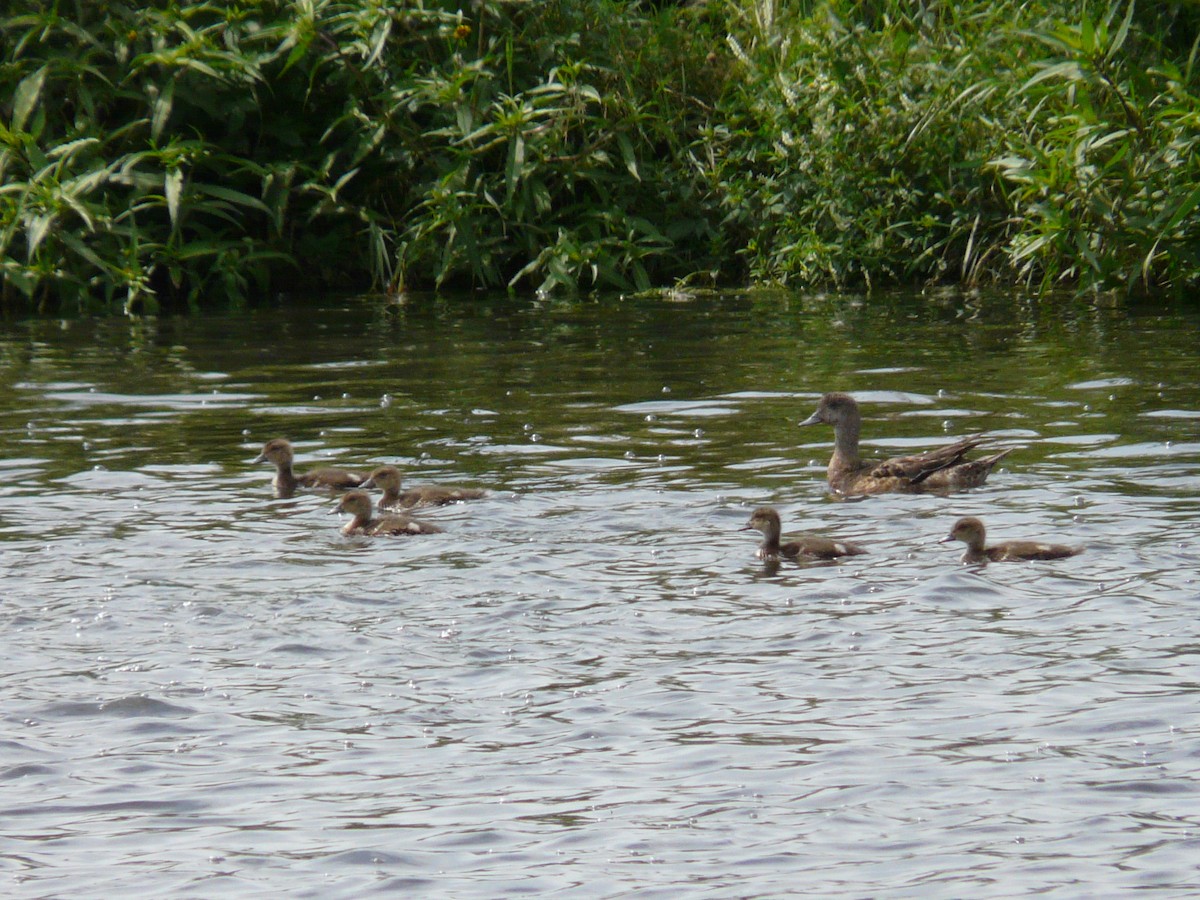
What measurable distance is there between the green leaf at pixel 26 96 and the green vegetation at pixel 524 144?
0.09ft

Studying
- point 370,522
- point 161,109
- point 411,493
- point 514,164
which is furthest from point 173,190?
point 370,522

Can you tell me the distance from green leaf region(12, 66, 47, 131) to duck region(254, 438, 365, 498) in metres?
8.58

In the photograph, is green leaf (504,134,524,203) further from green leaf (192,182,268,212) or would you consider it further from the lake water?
the lake water

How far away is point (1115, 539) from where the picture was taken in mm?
7984

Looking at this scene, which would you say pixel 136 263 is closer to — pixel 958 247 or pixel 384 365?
pixel 384 365

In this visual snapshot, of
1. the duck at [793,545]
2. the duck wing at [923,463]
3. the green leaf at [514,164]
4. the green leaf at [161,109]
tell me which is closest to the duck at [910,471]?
the duck wing at [923,463]

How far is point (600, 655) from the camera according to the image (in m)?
6.56

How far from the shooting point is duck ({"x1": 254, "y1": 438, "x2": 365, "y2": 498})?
979cm

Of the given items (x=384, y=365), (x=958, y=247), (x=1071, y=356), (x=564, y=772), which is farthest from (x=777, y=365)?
(x=564, y=772)

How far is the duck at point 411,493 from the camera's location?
9.25m

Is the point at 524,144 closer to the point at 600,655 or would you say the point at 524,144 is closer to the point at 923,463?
the point at 923,463

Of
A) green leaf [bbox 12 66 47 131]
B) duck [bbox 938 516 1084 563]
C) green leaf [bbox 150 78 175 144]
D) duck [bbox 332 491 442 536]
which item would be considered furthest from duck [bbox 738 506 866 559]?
green leaf [bbox 12 66 47 131]

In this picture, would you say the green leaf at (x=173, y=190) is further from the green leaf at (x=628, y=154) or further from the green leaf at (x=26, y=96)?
the green leaf at (x=628, y=154)

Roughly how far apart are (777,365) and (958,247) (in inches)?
200
